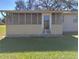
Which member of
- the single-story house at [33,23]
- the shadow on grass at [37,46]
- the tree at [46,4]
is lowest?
the shadow on grass at [37,46]

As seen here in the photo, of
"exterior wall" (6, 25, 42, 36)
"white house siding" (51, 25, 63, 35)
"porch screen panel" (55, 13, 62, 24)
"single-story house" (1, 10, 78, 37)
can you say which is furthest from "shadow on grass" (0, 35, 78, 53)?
"porch screen panel" (55, 13, 62, 24)

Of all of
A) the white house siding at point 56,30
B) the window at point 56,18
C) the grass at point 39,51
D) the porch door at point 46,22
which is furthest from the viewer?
the window at point 56,18

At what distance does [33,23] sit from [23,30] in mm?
1260

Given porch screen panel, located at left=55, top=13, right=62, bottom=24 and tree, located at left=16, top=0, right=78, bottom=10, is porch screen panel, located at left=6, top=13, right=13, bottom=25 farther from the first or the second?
tree, located at left=16, top=0, right=78, bottom=10

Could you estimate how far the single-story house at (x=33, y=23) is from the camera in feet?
70.5

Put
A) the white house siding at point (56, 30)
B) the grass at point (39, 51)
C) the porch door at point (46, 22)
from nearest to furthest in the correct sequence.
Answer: the grass at point (39, 51) < the white house siding at point (56, 30) < the porch door at point (46, 22)

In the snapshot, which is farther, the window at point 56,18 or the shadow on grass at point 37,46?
the window at point 56,18

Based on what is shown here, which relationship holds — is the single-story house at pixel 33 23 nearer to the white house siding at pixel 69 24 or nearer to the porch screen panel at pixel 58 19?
the porch screen panel at pixel 58 19

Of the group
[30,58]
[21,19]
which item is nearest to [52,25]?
[21,19]

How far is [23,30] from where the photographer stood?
850 inches

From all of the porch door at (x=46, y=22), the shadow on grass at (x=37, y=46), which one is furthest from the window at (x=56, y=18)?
the shadow on grass at (x=37, y=46)

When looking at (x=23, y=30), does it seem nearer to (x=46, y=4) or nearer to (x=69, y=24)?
(x=69, y=24)

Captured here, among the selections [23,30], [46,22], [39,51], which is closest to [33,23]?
Answer: [23,30]

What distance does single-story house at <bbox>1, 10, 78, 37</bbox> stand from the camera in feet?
70.5
